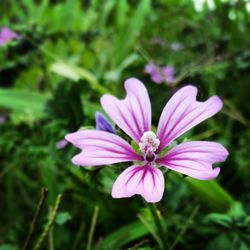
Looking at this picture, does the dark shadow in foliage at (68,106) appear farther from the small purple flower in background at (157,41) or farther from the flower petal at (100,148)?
the small purple flower in background at (157,41)

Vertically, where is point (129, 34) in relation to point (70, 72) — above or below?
Result: above

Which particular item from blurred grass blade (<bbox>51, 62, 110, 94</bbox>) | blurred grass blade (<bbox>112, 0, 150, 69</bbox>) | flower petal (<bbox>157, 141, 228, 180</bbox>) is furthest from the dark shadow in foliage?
blurred grass blade (<bbox>112, 0, 150, 69</bbox>)

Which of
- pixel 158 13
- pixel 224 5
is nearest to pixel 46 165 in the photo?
pixel 224 5

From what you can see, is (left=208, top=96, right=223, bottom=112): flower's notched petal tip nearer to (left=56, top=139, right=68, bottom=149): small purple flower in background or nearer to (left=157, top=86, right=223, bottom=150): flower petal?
(left=157, top=86, right=223, bottom=150): flower petal

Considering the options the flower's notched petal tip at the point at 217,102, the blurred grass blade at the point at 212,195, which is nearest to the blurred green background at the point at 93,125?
the blurred grass blade at the point at 212,195

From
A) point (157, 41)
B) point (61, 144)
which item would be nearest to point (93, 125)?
point (61, 144)

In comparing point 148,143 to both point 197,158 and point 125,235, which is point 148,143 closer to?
point 197,158
